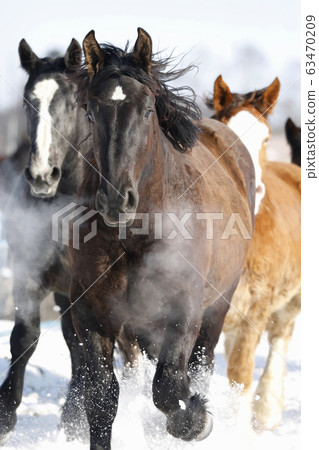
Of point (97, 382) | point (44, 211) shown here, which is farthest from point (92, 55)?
point (97, 382)

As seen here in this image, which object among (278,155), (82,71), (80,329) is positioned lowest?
(278,155)

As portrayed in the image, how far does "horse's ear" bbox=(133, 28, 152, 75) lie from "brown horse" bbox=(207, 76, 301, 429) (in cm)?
247

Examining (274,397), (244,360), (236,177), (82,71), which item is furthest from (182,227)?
(274,397)

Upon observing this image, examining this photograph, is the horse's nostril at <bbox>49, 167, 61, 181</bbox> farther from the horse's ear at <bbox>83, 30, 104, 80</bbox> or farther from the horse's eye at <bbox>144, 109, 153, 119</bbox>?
the horse's eye at <bbox>144, 109, 153, 119</bbox>

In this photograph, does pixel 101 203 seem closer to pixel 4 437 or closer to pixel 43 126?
pixel 43 126

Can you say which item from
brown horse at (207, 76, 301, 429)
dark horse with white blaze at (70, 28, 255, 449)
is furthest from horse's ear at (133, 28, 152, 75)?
brown horse at (207, 76, 301, 429)

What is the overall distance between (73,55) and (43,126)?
0.74 m

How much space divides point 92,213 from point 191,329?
2.79ft

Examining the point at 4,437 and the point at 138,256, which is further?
the point at 4,437

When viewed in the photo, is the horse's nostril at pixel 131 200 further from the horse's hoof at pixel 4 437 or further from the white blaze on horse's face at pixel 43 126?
the horse's hoof at pixel 4 437

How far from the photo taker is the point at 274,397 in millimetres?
6758

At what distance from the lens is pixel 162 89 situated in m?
4.29

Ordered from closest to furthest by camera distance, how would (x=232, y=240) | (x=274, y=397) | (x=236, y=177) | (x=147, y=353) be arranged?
(x=147, y=353)
(x=232, y=240)
(x=236, y=177)
(x=274, y=397)

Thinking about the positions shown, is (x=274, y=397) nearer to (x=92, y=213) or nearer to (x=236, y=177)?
(x=236, y=177)
